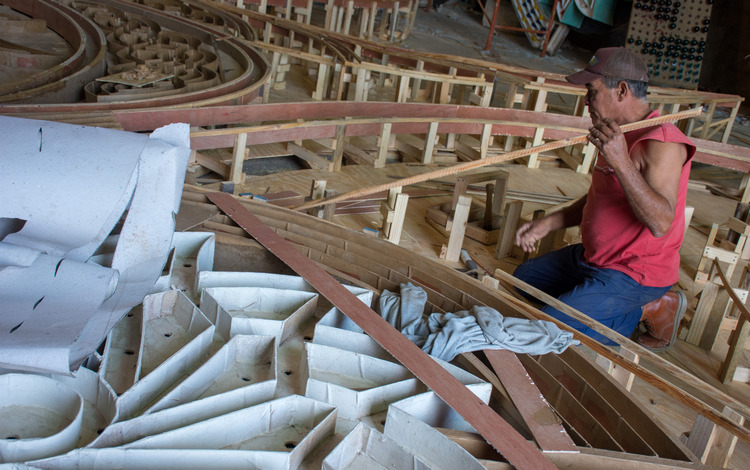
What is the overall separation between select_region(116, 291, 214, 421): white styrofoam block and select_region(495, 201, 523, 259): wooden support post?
4.16 meters

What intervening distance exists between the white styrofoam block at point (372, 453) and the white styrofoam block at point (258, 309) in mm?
633

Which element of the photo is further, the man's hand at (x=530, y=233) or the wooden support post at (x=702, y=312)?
the wooden support post at (x=702, y=312)

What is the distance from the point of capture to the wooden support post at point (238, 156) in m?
5.73

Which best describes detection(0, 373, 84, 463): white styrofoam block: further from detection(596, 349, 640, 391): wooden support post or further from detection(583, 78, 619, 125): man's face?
detection(583, 78, 619, 125): man's face

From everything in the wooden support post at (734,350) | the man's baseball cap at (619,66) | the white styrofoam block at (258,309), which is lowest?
the wooden support post at (734,350)

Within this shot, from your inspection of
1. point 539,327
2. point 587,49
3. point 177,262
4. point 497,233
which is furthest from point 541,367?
point 587,49

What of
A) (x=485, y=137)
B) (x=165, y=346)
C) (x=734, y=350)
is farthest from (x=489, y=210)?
(x=165, y=346)

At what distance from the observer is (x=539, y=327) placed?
304cm

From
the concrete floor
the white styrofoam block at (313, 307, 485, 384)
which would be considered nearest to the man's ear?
the white styrofoam block at (313, 307, 485, 384)

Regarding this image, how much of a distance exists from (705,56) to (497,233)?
1317 centimetres

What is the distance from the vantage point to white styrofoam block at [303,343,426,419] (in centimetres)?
232

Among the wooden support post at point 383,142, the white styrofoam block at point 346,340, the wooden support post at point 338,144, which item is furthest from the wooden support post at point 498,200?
the white styrofoam block at point 346,340

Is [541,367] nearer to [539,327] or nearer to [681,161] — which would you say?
[539,327]

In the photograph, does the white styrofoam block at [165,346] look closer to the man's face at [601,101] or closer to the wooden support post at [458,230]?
the man's face at [601,101]
